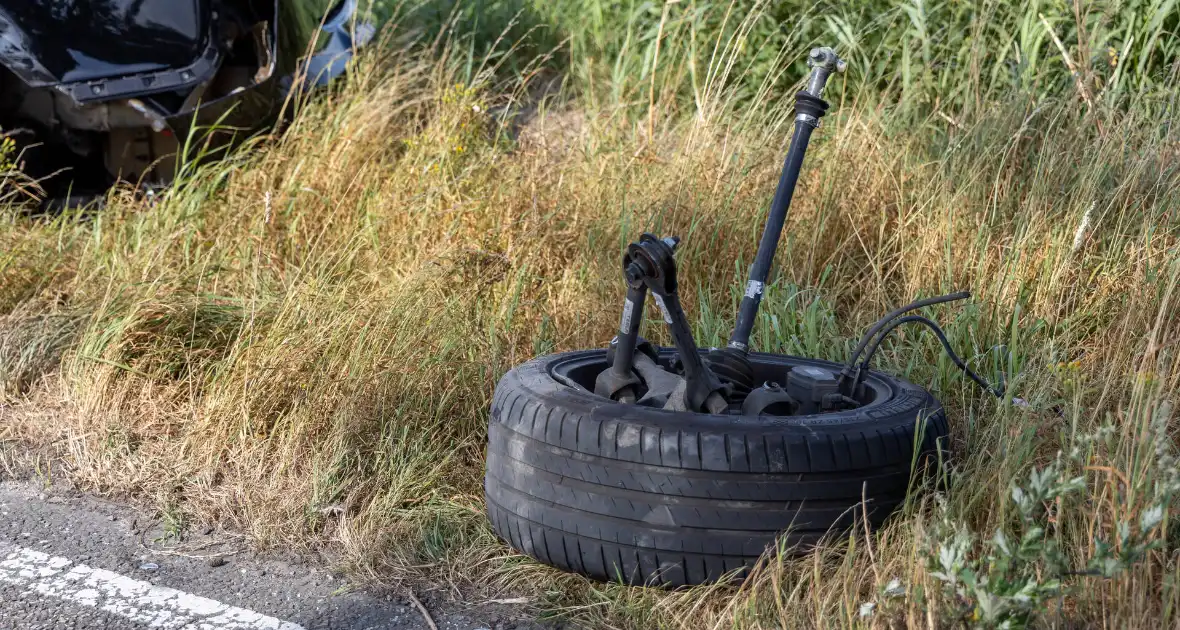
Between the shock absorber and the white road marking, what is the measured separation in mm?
1328

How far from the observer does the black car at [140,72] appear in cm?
499

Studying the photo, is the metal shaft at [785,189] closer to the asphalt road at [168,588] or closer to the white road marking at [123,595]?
the asphalt road at [168,588]

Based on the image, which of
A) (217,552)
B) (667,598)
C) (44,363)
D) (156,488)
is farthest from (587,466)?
(44,363)

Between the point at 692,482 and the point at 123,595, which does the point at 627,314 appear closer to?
Answer: the point at 692,482

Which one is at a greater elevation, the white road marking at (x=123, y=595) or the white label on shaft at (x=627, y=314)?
the white label on shaft at (x=627, y=314)

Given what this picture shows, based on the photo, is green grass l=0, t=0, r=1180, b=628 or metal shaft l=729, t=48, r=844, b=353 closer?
green grass l=0, t=0, r=1180, b=628

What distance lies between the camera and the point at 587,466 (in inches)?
103

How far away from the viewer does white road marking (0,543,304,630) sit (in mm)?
2682

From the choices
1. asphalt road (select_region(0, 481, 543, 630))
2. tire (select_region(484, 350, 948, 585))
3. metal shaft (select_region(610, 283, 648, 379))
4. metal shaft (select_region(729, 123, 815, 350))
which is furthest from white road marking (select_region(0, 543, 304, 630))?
metal shaft (select_region(729, 123, 815, 350))

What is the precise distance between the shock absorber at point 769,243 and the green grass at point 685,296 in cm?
62

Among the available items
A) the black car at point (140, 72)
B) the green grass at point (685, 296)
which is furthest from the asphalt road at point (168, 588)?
the black car at point (140, 72)

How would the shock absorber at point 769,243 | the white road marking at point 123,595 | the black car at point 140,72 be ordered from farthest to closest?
the black car at point 140,72 → the shock absorber at point 769,243 → the white road marking at point 123,595

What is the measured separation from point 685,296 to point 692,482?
6.25 ft

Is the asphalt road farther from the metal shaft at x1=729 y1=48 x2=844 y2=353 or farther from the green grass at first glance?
the metal shaft at x1=729 y1=48 x2=844 y2=353
